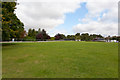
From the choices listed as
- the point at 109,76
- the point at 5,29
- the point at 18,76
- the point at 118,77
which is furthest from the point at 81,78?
the point at 5,29

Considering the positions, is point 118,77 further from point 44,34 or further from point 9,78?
point 44,34

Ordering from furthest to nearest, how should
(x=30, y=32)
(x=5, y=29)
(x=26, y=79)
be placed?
1. (x=30, y=32)
2. (x=5, y=29)
3. (x=26, y=79)

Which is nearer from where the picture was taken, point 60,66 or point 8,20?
point 60,66

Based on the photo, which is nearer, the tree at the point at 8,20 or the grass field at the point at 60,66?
the grass field at the point at 60,66

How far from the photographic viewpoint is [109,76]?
124 inches

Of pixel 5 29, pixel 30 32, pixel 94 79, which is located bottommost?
pixel 94 79

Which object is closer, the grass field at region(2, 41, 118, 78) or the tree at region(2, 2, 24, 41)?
the grass field at region(2, 41, 118, 78)

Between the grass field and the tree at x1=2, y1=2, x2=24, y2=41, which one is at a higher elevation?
the tree at x1=2, y1=2, x2=24, y2=41

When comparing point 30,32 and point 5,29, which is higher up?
point 30,32

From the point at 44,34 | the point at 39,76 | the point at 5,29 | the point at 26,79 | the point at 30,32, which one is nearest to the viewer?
the point at 26,79

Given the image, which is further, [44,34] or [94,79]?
[44,34]

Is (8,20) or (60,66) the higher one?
(8,20)

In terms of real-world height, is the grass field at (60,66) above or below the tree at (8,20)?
below

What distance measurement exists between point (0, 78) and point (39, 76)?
5.01ft
